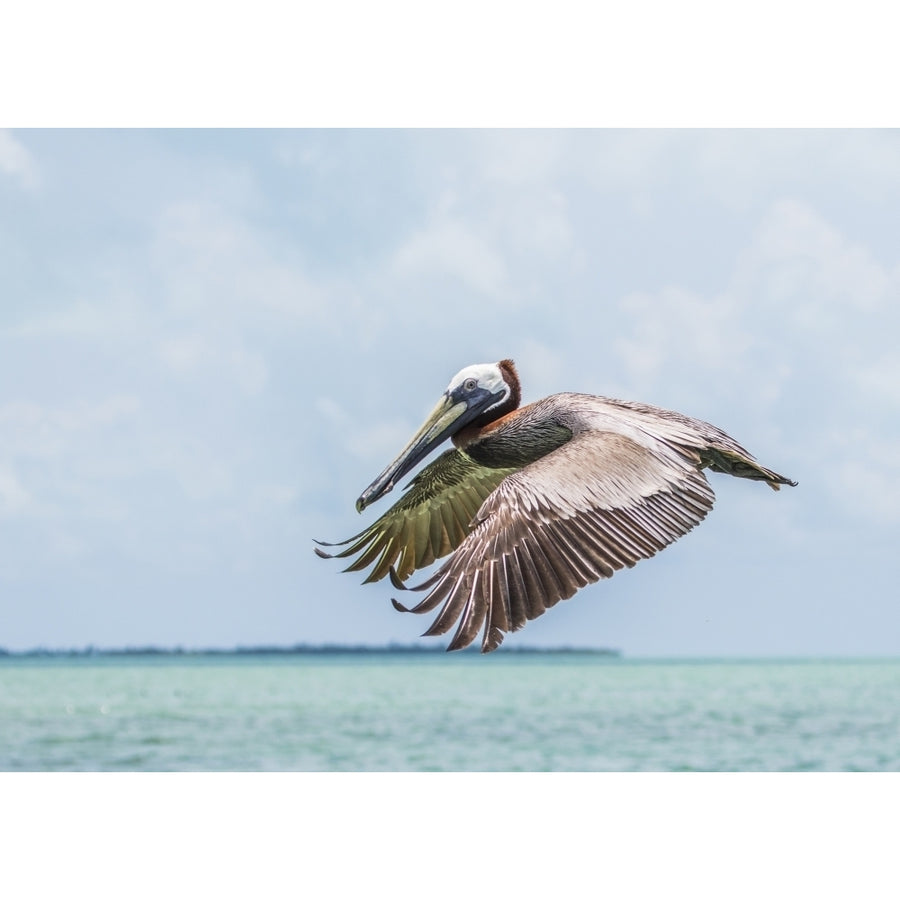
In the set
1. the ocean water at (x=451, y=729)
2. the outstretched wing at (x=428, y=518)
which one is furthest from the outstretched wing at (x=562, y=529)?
the ocean water at (x=451, y=729)

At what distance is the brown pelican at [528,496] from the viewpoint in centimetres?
572

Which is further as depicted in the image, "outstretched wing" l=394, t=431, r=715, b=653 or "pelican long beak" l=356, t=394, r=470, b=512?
"pelican long beak" l=356, t=394, r=470, b=512

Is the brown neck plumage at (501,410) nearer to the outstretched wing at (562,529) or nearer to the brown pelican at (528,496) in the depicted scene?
the brown pelican at (528,496)

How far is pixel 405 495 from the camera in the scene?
8.51 metres

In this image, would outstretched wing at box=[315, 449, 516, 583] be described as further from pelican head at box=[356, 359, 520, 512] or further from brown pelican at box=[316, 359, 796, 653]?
pelican head at box=[356, 359, 520, 512]

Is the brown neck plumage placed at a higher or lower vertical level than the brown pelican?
higher

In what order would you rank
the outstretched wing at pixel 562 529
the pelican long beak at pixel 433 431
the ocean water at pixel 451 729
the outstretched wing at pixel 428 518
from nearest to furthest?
1. the outstretched wing at pixel 562 529
2. the pelican long beak at pixel 433 431
3. the outstretched wing at pixel 428 518
4. the ocean water at pixel 451 729

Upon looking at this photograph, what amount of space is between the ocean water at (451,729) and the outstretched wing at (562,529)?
1741 cm

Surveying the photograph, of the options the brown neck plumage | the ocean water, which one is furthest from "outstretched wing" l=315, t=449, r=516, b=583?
the ocean water

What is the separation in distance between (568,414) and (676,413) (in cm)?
75

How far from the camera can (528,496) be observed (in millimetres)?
6117

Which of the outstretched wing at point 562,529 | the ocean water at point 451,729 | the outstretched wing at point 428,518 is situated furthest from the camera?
the ocean water at point 451,729

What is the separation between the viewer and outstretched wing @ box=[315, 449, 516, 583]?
8383mm

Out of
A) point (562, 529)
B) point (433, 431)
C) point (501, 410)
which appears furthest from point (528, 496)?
point (501, 410)
